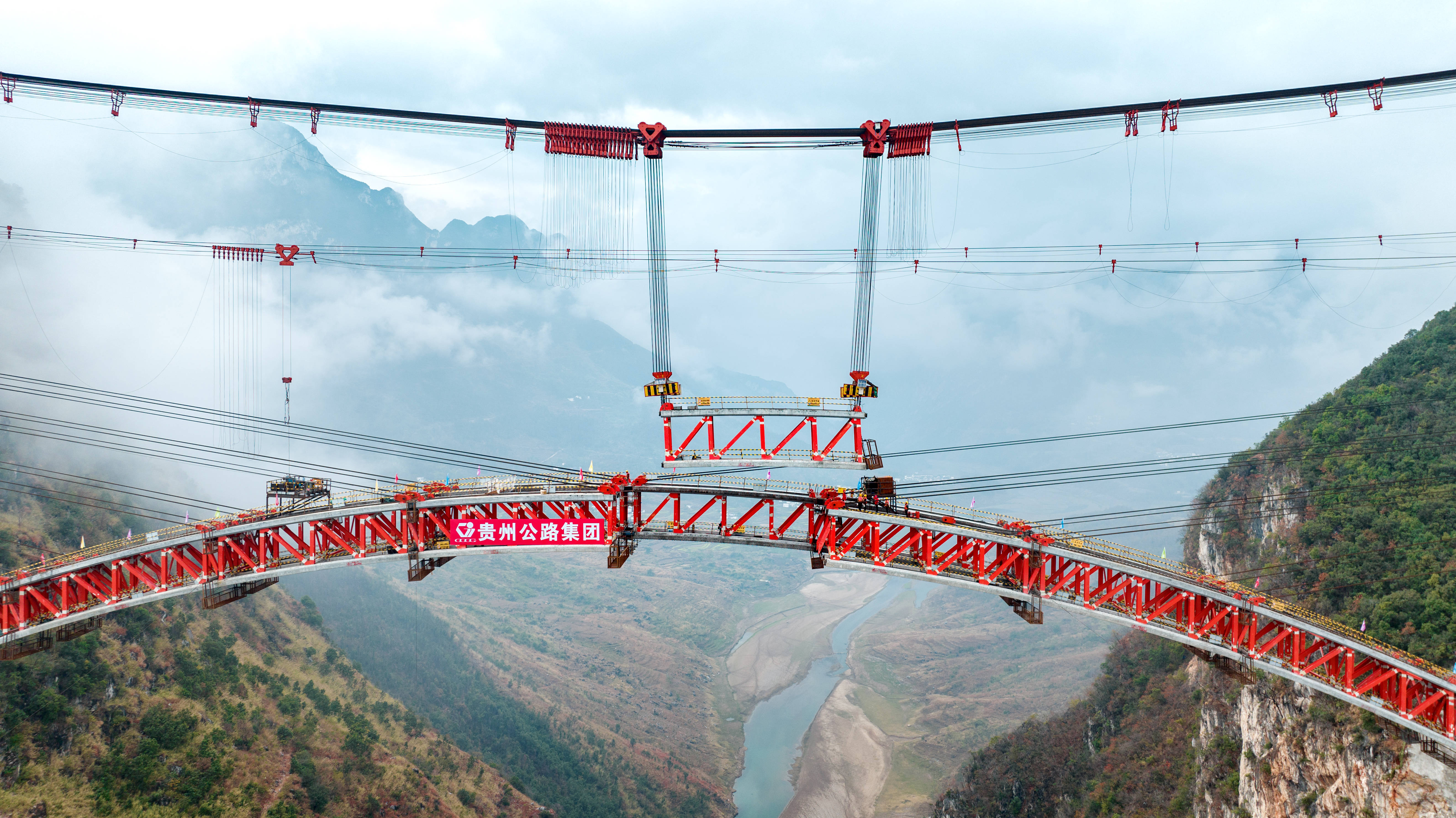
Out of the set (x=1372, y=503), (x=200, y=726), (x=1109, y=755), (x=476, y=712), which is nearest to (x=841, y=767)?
(x=1109, y=755)

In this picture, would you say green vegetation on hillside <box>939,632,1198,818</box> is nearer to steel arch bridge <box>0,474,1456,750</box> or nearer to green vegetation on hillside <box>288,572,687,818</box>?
steel arch bridge <box>0,474,1456,750</box>

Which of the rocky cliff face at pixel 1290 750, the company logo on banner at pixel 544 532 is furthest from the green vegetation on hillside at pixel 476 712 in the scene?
the rocky cliff face at pixel 1290 750

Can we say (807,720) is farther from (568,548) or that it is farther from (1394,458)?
(568,548)

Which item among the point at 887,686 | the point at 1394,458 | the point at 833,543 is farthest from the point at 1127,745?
the point at 887,686

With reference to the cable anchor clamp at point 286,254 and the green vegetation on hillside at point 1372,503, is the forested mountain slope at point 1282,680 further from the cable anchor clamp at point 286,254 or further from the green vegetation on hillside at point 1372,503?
the cable anchor clamp at point 286,254

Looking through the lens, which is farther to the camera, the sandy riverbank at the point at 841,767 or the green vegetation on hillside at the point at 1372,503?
the sandy riverbank at the point at 841,767

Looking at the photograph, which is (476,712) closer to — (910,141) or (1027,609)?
(1027,609)
